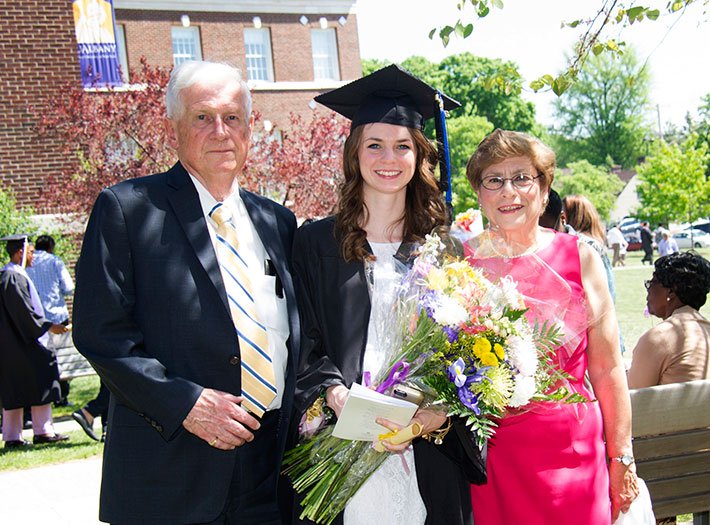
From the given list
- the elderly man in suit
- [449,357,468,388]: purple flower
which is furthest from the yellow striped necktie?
[449,357,468,388]: purple flower

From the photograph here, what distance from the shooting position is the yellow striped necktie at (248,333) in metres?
3.07

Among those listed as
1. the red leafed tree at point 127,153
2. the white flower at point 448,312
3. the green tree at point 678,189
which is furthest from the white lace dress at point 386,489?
the green tree at point 678,189

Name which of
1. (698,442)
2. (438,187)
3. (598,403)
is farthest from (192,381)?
(698,442)

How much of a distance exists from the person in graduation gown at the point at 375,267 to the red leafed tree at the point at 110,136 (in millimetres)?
9240

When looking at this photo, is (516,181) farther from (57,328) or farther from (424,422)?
(57,328)

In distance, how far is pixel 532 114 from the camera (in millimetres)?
61344

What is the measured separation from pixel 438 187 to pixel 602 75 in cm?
7827

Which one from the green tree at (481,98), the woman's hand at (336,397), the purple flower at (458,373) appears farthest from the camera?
the green tree at (481,98)

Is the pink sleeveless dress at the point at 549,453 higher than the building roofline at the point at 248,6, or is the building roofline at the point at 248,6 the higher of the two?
the building roofline at the point at 248,6

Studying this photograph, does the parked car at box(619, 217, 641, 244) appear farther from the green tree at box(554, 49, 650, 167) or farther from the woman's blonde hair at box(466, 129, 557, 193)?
the woman's blonde hair at box(466, 129, 557, 193)

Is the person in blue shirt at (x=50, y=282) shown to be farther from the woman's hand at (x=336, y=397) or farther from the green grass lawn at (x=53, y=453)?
the woman's hand at (x=336, y=397)

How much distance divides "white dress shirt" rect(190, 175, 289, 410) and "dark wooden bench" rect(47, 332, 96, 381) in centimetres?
819

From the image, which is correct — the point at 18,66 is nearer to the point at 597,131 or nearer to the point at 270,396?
the point at 270,396

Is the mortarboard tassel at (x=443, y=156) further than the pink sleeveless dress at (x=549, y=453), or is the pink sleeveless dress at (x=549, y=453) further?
the mortarboard tassel at (x=443, y=156)
